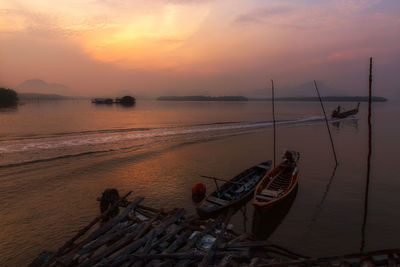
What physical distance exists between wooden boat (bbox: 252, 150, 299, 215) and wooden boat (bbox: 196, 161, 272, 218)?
848 mm

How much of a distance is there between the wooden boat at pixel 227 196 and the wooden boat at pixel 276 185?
85 centimetres

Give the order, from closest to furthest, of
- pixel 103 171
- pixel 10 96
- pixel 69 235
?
pixel 69 235 < pixel 103 171 < pixel 10 96

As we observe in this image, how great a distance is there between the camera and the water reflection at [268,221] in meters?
10.9

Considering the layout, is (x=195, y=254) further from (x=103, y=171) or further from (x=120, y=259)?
(x=103, y=171)

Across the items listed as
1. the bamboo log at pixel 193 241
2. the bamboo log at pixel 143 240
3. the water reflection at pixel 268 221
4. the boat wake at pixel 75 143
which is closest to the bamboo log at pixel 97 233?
the bamboo log at pixel 143 240

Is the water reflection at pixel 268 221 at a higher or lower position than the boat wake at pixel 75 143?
lower

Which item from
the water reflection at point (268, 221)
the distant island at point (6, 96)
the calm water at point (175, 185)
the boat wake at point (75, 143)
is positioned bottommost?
the water reflection at point (268, 221)

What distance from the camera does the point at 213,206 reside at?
37.3ft

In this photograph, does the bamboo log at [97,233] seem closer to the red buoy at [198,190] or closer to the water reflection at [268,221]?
the red buoy at [198,190]

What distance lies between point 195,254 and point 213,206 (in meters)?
4.24

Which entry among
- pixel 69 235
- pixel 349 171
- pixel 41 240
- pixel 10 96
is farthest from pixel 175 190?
pixel 10 96

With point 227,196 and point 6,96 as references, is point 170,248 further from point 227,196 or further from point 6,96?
point 6,96

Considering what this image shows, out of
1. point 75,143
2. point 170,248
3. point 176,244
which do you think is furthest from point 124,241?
point 75,143

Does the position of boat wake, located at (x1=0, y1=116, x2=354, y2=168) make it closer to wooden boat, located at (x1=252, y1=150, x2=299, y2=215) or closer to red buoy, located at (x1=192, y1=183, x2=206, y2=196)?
red buoy, located at (x1=192, y1=183, x2=206, y2=196)
